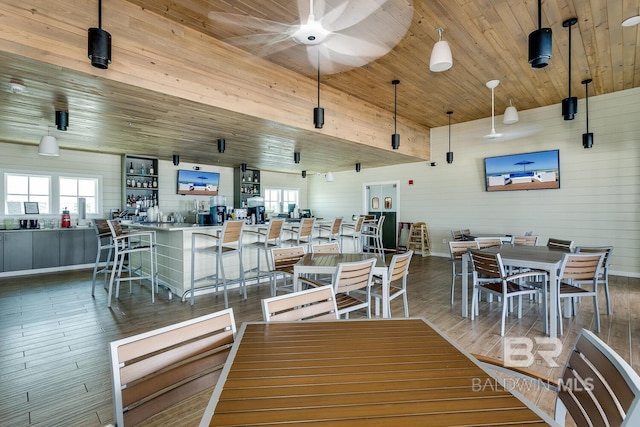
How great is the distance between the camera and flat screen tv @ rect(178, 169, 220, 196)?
855 centimetres

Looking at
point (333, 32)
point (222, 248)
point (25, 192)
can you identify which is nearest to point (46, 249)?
point (25, 192)

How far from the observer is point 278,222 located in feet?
15.8

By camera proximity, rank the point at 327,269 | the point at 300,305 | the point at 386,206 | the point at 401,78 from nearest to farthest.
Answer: the point at 300,305 → the point at 327,269 → the point at 401,78 → the point at 386,206

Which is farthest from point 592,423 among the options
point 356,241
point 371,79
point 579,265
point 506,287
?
point 356,241

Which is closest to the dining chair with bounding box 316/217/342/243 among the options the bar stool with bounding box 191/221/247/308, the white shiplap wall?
the bar stool with bounding box 191/221/247/308

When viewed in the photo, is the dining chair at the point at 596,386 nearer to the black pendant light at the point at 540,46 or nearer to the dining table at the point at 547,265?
the dining table at the point at 547,265

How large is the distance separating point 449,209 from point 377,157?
2.32 m

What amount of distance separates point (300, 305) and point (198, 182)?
8.07m

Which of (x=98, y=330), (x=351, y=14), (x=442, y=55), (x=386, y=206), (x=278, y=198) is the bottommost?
(x=98, y=330)

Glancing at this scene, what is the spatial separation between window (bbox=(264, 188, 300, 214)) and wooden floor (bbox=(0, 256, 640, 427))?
6.08 m

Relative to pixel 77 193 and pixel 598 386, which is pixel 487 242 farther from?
pixel 77 193

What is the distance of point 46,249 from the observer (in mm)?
6320

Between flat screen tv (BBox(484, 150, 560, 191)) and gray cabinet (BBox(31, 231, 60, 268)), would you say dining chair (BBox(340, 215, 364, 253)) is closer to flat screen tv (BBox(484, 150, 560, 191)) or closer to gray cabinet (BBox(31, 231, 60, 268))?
flat screen tv (BBox(484, 150, 560, 191))

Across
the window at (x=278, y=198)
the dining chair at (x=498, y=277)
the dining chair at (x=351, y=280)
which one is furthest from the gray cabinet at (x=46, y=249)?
the dining chair at (x=498, y=277)
